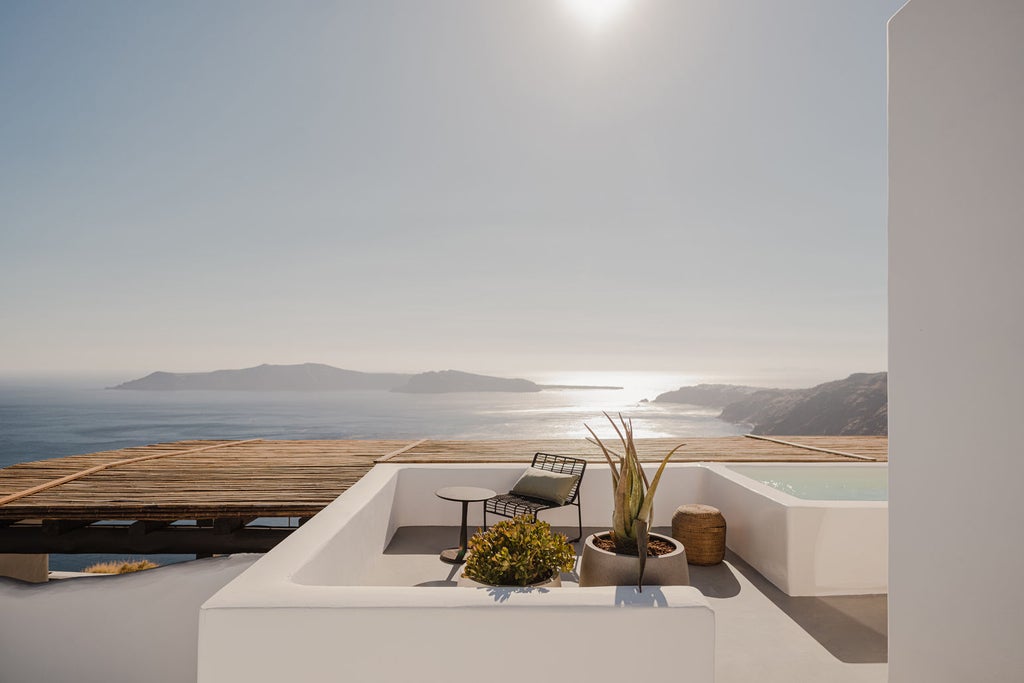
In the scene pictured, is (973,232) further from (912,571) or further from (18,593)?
(18,593)

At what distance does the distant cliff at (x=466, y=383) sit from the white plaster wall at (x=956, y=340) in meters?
65.9

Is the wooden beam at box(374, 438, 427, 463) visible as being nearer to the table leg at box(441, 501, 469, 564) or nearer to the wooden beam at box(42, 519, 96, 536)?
the table leg at box(441, 501, 469, 564)

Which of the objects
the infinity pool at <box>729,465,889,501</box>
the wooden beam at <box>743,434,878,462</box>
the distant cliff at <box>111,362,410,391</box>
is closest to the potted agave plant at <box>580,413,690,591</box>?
the infinity pool at <box>729,465,889,501</box>

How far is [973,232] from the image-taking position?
2215 mm

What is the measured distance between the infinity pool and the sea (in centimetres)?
4256

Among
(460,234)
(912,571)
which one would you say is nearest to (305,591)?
(912,571)

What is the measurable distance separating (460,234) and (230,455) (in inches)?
571

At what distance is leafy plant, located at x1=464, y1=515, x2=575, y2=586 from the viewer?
293 cm

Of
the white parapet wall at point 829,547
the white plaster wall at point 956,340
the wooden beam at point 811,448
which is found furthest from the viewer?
the wooden beam at point 811,448

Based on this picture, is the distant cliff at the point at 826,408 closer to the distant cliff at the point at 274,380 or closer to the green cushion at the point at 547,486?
the green cushion at the point at 547,486

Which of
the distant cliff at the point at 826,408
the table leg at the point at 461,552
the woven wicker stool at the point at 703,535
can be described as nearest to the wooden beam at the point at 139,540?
the table leg at the point at 461,552

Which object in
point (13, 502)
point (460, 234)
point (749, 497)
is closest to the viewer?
point (749, 497)

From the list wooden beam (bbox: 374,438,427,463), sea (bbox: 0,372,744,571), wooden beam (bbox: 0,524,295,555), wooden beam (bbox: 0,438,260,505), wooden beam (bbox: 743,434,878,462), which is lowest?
sea (bbox: 0,372,744,571)

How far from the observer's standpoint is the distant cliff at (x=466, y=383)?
7000cm
